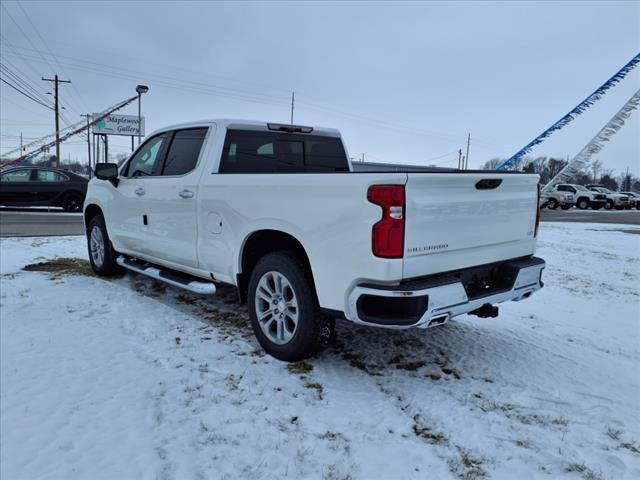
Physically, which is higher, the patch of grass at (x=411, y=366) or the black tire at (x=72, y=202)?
the black tire at (x=72, y=202)

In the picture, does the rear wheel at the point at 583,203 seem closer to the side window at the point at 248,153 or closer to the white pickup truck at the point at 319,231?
the white pickup truck at the point at 319,231

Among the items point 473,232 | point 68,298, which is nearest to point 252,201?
point 473,232

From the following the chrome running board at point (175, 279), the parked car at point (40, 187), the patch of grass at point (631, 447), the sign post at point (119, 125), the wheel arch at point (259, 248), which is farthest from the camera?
the sign post at point (119, 125)

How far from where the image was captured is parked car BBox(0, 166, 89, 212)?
14734 mm

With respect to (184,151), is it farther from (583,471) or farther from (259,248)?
(583,471)

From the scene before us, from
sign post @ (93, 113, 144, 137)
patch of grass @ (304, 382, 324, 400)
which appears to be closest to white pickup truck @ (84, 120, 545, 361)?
patch of grass @ (304, 382, 324, 400)

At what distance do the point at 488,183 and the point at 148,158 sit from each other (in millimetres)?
3769

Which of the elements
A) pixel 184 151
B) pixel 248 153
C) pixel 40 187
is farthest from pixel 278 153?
pixel 40 187

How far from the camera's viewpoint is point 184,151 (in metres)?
4.68

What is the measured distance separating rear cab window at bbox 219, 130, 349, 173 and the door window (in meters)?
13.7

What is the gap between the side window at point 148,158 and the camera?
503 centimetres

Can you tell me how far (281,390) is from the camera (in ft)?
10.2

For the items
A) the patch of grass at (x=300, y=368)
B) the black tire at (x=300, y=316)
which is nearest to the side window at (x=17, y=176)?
the black tire at (x=300, y=316)

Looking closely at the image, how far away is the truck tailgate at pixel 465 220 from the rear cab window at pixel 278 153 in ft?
4.33
